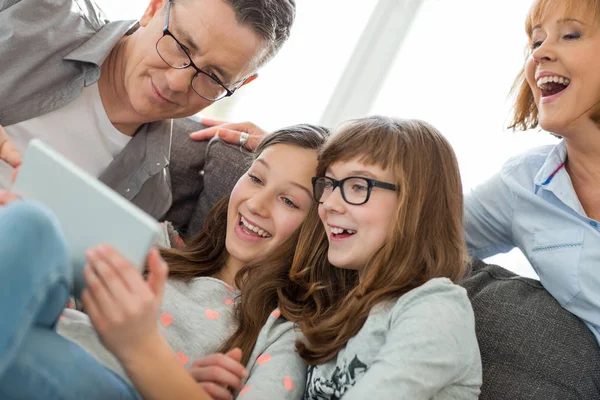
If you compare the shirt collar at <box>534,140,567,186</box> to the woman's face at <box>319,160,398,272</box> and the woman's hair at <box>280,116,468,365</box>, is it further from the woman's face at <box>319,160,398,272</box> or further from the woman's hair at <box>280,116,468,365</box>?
the woman's face at <box>319,160,398,272</box>

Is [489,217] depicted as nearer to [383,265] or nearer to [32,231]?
[383,265]

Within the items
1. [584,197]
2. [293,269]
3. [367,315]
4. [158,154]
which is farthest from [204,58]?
[584,197]

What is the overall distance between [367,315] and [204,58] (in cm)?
79

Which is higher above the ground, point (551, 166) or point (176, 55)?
point (551, 166)

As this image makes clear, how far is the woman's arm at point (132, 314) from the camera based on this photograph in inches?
35.9

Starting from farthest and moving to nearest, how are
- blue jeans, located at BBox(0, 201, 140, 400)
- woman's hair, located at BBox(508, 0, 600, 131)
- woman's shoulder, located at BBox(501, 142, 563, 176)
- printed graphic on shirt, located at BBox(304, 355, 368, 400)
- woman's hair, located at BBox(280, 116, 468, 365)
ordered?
woman's shoulder, located at BBox(501, 142, 563, 176)
woman's hair, located at BBox(508, 0, 600, 131)
woman's hair, located at BBox(280, 116, 468, 365)
printed graphic on shirt, located at BBox(304, 355, 368, 400)
blue jeans, located at BBox(0, 201, 140, 400)

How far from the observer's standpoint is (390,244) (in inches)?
55.4

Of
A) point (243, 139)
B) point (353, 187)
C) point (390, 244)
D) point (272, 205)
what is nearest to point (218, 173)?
point (243, 139)

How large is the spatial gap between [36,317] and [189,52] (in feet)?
3.11

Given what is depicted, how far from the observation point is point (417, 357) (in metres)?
1.12

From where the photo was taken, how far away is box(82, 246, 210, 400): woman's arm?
2.99 ft

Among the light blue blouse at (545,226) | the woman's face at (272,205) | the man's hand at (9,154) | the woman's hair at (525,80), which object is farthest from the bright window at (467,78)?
the man's hand at (9,154)

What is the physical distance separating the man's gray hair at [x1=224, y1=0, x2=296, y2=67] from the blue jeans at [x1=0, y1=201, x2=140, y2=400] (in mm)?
961

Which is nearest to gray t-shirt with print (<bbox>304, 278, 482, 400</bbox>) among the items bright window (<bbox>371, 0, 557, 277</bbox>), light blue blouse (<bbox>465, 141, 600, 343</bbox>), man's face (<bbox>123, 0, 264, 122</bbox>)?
light blue blouse (<bbox>465, 141, 600, 343</bbox>)
